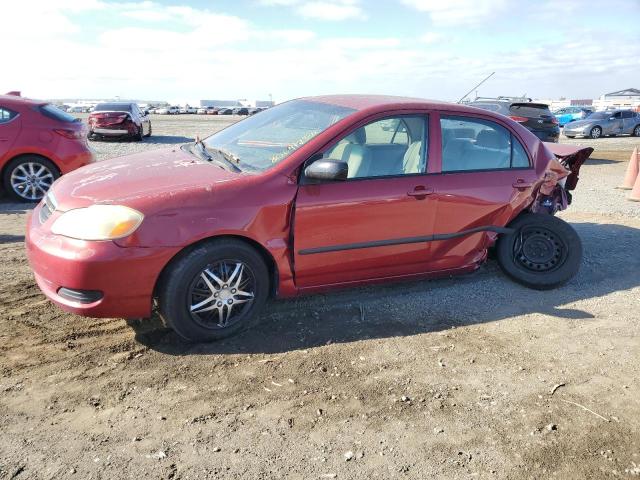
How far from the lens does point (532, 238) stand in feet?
17.1

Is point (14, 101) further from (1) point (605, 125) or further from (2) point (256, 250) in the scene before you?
(1) point (605, 125)

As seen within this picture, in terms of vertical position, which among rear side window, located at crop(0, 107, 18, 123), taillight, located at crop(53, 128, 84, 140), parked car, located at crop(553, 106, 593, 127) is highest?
rear side window, located at crop(0, 107, 18, 123)

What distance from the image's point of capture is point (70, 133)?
27.3 ft

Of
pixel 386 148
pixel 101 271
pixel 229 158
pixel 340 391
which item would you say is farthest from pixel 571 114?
pixel 101 271

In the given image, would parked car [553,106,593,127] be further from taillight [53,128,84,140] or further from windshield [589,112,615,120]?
taillight [53,128,84,140]

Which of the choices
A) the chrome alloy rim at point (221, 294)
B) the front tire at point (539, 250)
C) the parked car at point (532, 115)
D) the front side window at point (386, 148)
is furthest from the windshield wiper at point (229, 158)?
the parked car at point (532, 115)

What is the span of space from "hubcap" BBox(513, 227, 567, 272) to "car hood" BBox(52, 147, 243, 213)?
2.81 meters

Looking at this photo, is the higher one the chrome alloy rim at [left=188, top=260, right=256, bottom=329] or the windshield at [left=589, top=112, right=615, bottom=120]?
the chrome alloy rim at [left=188, top=260, right=256, bottom=329]

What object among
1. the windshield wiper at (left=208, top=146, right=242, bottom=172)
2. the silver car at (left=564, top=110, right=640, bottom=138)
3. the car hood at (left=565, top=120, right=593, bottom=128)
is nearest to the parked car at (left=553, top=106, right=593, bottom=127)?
the silver car at (left=564, top=110, right=640, bottom=138)

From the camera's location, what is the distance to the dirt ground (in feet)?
8.87

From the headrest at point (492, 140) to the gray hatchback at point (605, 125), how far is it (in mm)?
24639

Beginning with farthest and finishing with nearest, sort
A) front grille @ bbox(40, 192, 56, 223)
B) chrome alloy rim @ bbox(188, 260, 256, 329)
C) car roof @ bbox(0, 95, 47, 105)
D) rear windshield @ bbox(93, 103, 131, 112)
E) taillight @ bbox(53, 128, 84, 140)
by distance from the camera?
rear windshield @ bbox(93, 103, 131, 112) → taillight @ bbox(53, 128, 84, 140) → car roof @ bbox(0, 95, 47, 105) → front grille @ bbox(40, 192, 56, 223) → chrome alloy rim @ bbox(188, 260, 256, 329)

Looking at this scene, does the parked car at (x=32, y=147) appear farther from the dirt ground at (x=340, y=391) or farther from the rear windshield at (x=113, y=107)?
the rear windshield at (x=113, y=107)

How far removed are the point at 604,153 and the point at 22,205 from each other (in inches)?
712
